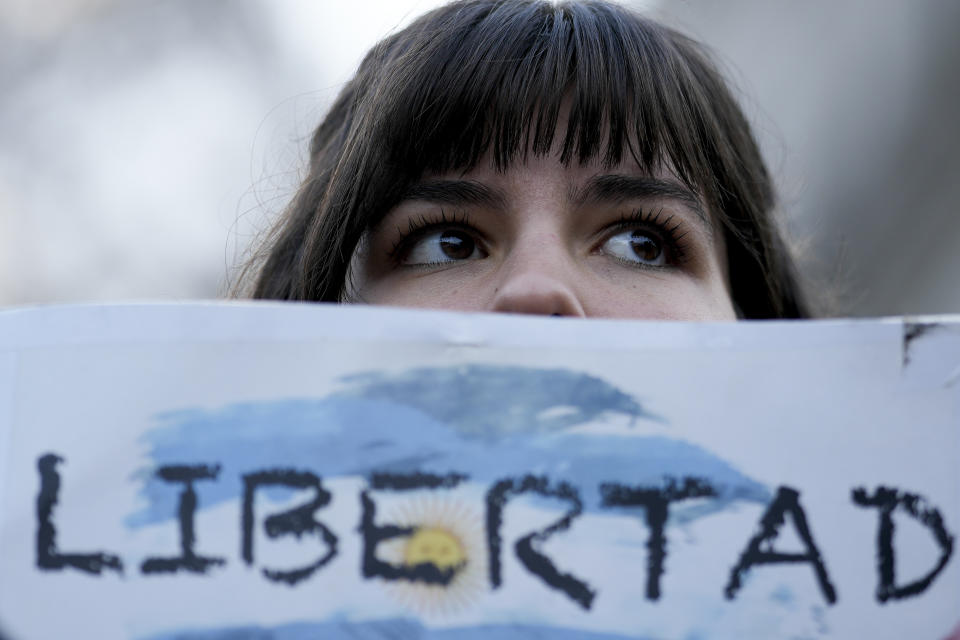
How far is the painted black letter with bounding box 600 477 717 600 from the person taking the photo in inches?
36.3

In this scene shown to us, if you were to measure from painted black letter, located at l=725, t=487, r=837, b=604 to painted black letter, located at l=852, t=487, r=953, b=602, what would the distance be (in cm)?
5

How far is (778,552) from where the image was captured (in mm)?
925

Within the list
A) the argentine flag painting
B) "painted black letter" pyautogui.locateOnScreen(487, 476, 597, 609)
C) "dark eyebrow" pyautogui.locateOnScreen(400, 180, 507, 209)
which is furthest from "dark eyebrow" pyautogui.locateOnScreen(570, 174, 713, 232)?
"painted black letter" pyautogui.locateOnScreen(487, 476, 597, 609)

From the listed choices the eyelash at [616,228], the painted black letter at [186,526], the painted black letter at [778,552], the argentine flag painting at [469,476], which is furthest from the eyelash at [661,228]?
the painted black letter at [186,526]

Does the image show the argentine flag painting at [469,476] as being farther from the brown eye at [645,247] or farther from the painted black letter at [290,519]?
the brown eye at [645,247]

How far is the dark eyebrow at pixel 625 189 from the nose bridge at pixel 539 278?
0.08m

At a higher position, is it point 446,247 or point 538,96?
point 538,96

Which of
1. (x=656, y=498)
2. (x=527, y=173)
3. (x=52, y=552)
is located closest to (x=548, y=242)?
(x=527, y=173)

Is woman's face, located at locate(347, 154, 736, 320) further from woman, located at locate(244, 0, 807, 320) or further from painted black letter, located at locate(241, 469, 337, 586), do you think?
painted black letter, located at locate(241, 469, 337, 586)

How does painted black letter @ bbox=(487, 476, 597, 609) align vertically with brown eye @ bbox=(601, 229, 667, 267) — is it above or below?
below

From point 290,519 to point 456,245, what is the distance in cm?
59

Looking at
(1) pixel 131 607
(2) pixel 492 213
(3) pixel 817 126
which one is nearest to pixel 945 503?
(2) pixel 492 213

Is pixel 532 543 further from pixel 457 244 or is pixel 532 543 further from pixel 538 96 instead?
pixel 538 96

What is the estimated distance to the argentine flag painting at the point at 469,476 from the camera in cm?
89
